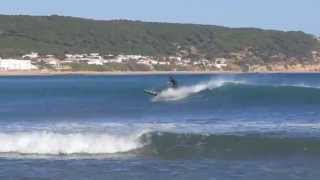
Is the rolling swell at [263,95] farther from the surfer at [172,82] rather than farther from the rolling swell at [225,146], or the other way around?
the rolling swell at [225,146]

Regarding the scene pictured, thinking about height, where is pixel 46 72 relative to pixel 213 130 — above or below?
below

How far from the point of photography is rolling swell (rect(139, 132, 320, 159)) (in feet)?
73.7

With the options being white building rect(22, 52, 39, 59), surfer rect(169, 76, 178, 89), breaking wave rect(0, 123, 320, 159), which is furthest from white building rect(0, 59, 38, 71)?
breaking wave rect(0, 123, 320, 159)

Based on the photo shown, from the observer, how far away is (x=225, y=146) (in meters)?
23.9

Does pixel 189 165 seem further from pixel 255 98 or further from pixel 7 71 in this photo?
pixel 7 71

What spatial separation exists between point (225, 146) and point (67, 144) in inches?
155

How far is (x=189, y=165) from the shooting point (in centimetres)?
2047

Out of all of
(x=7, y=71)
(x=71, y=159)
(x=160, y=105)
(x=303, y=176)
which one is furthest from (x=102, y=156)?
(x=7, y=71)

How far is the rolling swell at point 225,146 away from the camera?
22453 mm

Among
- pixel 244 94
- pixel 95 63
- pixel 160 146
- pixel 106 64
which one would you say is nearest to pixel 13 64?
pixel 95 63

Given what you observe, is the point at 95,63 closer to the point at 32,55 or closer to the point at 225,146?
the point at 32,55

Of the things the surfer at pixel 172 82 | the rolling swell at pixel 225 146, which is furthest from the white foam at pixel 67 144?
the surfer at pixel 172 82

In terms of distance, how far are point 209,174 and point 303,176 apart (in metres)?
1.86

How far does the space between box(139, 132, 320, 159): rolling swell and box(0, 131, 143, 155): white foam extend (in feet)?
1.83
